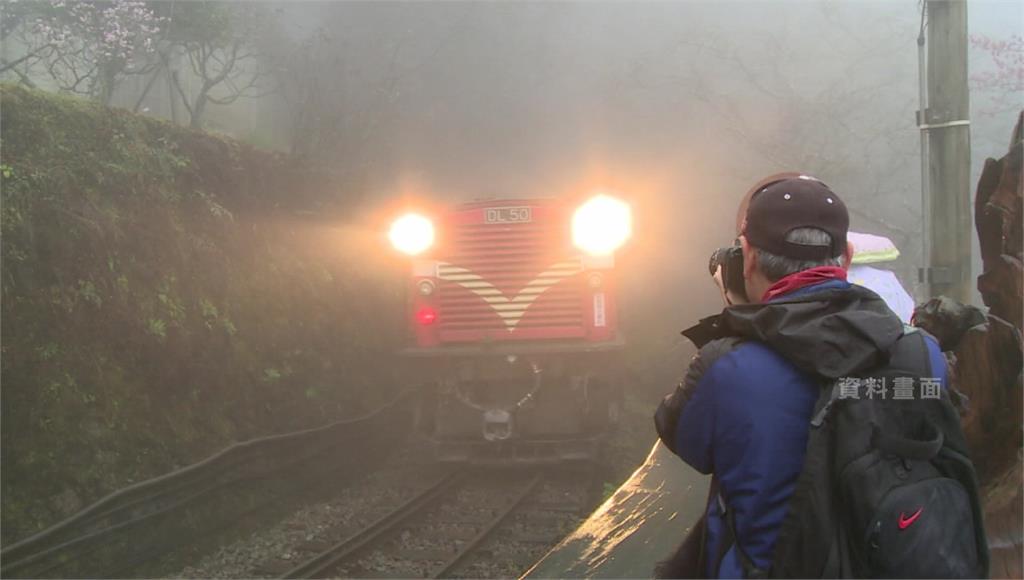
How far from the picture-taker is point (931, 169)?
398cm

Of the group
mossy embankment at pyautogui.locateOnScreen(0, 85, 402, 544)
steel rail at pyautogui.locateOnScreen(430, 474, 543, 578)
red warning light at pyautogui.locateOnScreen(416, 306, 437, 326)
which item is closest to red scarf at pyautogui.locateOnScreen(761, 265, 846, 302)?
steel rail at pyautogui.locateOnScreen(430, 474, 543, 578)

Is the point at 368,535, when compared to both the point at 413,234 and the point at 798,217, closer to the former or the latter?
the point at 413,234

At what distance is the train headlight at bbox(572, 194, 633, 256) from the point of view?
7.07m

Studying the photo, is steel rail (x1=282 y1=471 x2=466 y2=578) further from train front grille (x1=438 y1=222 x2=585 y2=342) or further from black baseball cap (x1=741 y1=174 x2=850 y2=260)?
black baseball cap (x1=741 y1=174 x2=850 y2=260)

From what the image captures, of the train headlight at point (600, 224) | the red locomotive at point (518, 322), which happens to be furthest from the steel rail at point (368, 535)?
the train headlight at point (600, 224)

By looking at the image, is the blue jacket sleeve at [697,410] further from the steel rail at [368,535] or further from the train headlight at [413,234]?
the train headlight at [413,234]

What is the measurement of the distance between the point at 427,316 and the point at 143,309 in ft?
7.90

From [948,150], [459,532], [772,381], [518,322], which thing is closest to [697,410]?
[772,381]

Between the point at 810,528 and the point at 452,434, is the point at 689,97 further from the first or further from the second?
the point at 810,528

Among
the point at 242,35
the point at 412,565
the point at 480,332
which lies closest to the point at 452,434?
the point at 480,332

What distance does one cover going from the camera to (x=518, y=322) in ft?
23.3

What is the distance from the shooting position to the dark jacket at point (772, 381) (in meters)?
1.42

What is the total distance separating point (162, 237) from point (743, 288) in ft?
20.3

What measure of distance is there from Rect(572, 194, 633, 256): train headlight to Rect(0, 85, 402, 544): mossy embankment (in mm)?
3307
